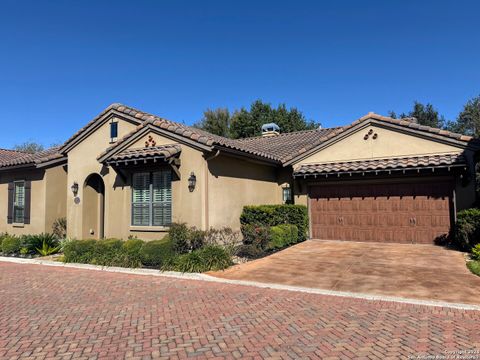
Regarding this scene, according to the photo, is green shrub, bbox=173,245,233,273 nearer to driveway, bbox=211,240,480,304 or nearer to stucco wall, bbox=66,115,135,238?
driveway, bbox=211,240,480,304

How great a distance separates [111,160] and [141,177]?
4.29 feet

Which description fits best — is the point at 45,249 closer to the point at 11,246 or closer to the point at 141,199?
the point at 11,246

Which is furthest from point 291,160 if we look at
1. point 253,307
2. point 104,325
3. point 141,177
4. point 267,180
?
point 104,325

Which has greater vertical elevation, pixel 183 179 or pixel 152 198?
pixel 183 179

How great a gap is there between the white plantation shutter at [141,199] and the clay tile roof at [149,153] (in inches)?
37.5

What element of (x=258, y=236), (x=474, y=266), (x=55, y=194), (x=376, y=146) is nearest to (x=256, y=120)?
(x=376, y=146)

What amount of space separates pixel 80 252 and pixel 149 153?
13.6 ft

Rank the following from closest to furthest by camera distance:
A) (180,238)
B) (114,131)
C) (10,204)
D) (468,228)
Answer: (180,238) → (468,228) → (114,131) → (10,204)

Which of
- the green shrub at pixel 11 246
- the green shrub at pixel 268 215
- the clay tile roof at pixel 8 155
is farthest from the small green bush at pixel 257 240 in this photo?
the clay tile roof at pixel 8 155

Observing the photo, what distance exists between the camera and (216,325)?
5.58 m

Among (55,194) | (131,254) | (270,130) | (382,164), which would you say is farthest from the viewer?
(270,130)

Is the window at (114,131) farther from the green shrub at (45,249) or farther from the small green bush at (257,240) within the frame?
the small green bush at (257,240)

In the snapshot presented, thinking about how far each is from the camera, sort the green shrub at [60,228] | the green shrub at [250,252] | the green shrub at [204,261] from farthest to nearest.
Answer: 1. the green shrub at [60,228]
2. the green shrub at [250,252]
3. the green shrub at [204,261]

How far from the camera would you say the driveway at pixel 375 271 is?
746 centimetres
